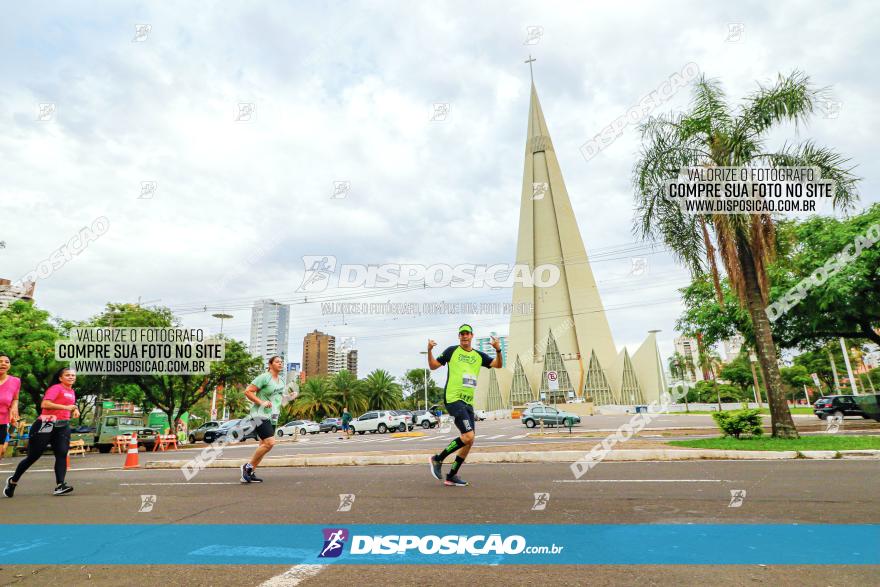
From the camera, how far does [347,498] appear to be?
539 cm

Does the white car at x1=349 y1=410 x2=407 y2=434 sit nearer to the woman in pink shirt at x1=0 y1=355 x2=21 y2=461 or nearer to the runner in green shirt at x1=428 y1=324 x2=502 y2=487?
the woman in pink shirt at x1=0 y1=355 x2=21 y2=461

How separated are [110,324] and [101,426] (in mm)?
5815

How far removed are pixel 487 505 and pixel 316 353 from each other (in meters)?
103

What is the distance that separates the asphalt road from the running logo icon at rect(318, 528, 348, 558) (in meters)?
0.30

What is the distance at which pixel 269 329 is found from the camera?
98.2 metres

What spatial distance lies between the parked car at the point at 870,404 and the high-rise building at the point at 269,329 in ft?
250

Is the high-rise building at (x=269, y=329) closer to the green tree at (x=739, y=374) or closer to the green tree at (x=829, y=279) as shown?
the green tree at (x=739, y=374)

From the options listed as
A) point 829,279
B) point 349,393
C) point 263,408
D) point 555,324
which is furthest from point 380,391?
point 263,408

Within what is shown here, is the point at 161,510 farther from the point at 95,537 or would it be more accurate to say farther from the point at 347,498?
the point at 347,498

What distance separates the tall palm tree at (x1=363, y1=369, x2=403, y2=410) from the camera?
60500 millimetres

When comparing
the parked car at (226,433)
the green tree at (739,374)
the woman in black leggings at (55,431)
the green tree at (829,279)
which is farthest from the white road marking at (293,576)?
the green tree at (739,374)

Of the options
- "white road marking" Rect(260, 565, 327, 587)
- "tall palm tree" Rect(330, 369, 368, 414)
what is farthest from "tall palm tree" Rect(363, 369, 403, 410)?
"white road marking" Rect(260, 565, 327, 587)

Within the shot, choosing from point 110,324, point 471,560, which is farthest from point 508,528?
point 110,324

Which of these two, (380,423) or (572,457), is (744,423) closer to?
(572,457)
